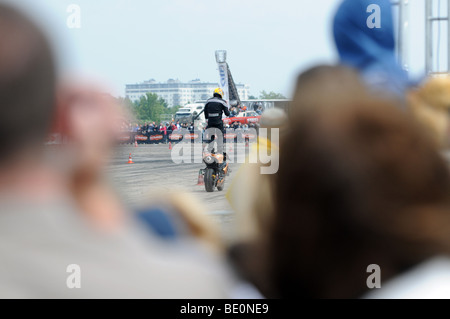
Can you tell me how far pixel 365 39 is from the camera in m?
2.19

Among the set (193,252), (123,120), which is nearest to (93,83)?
(123,120)

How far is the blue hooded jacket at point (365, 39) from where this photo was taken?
2.01 m

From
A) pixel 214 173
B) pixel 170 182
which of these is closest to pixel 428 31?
pixel 214 173

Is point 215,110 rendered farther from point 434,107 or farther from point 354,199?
point 354,199

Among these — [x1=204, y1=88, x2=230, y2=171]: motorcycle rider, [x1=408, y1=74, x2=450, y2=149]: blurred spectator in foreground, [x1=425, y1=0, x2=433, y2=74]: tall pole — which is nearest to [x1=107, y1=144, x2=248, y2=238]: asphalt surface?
[x1=204, y1=88, x2=230, y2=171]: motorcycle rider

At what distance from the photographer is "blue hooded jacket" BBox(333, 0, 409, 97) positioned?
6.61 ft

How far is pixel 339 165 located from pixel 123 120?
0.43 meters

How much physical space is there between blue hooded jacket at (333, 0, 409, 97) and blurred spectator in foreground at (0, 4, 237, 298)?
1066 mm

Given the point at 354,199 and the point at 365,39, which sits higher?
the point at 365,39

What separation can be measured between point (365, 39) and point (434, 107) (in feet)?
1.52

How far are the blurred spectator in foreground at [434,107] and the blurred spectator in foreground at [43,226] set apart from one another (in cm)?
71

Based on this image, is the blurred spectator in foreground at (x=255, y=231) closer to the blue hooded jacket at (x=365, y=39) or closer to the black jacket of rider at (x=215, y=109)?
the blue hooded jacket at (x=365, y=39)

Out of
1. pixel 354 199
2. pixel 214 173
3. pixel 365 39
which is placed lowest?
pixel 214 173

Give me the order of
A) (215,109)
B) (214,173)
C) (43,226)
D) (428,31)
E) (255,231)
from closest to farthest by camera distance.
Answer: (43,226) < (255,231) < (428,31) < (215,109) < (214,173)
